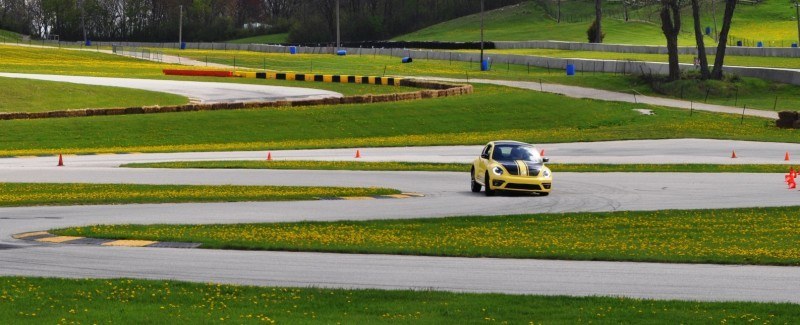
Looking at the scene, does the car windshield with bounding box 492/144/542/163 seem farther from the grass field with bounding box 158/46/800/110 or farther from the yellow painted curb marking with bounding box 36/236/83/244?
the grass field with bounding box 158/46/800/110

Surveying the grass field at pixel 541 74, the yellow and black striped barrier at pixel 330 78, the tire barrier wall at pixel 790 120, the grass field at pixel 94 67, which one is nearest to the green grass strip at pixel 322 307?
the tire barrier wall at pixel 790 120

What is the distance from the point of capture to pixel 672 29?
80000 millimetres

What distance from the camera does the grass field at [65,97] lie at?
62.5 meters

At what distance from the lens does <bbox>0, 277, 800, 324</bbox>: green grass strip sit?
Answer: 14.9m

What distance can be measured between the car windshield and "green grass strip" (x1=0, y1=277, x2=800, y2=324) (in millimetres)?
16045

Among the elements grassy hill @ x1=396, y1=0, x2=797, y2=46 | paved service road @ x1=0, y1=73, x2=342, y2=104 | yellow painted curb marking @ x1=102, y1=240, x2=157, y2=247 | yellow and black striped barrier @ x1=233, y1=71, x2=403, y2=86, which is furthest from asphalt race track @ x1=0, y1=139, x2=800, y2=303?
grassy hill @ x1=396, y1=0, x2=797, y2=46

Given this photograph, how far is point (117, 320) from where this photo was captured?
14.7 meters

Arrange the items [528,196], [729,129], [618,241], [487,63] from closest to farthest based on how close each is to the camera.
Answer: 1. [618,241]
2. [528,196]
3. [729,129]
4. [487,63]

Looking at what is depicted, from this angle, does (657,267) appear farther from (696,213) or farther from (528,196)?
(528,196)

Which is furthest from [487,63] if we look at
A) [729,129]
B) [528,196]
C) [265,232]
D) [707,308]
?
[707,308]

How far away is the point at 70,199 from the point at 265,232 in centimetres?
819

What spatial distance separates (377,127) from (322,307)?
42905mm

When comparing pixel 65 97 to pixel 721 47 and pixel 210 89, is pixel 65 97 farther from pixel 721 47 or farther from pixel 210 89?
pixel 721 47

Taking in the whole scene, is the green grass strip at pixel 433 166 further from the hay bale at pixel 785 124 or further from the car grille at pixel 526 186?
the hay bale at pixel 785 124
